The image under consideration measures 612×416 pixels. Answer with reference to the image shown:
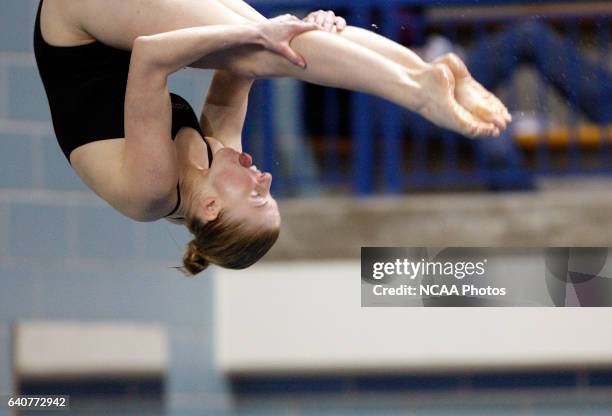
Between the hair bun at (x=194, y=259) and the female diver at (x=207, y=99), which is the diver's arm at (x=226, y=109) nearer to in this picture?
the female diver at (x=207, y=99)

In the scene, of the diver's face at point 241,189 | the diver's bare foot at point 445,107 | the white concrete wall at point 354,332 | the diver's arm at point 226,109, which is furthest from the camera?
the white concrete wall at point 354,332

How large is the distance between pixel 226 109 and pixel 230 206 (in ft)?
0.74

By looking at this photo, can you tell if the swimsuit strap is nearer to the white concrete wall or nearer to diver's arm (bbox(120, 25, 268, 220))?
diver's arm (bbox(120, 25, 268, 220))

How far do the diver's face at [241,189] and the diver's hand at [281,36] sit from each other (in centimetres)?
22

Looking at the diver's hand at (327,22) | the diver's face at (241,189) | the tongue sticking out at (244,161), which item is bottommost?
the diver's face at (241,189)

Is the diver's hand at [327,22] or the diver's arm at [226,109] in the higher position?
the diver's hand at [327,22]

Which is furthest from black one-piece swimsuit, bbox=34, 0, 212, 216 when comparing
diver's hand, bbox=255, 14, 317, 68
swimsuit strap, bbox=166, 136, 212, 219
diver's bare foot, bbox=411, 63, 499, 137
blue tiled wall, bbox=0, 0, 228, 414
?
blue tiled wall, bbox=0, 0, 228, 414

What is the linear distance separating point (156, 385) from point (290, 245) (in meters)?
0.46

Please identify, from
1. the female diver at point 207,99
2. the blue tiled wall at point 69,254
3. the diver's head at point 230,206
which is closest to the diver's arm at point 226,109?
the female diver at point 207,99

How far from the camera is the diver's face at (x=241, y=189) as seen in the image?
176cm

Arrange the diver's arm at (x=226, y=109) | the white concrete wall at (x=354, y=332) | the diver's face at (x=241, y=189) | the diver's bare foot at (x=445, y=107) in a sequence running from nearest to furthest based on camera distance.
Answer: the diver's bare foot at (x=445, y=107)
the diver's face at (x=241, y=189)
the diver's arm at (x=226, y=109)
the white concrete wall at (x=354, y=332)

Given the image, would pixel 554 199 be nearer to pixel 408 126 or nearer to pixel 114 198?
pixel 408 126

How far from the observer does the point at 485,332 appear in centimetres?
257

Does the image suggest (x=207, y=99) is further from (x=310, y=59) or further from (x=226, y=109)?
(x=310, y=59)
